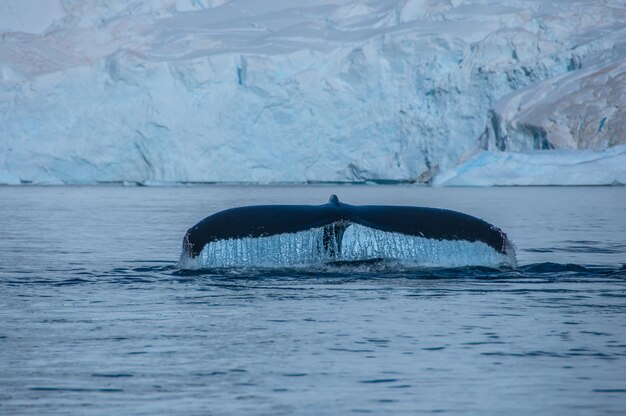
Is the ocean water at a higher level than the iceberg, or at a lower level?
lower

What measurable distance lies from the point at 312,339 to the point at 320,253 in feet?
12.9

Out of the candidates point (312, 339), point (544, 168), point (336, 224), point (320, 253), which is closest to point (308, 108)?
point (544, 168)

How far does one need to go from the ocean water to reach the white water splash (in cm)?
16

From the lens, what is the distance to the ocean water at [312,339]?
450 centimetres

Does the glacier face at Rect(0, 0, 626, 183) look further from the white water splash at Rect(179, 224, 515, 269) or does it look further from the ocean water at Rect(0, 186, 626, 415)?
the white water splash at Rect(179, 224, 515, 269)

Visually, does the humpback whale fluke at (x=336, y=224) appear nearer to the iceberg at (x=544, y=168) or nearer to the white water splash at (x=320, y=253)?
the white water splash at (x=320, y=253)

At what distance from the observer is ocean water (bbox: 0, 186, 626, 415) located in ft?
14.8

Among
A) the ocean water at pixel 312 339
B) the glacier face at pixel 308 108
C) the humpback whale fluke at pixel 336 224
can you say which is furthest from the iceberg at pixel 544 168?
the humpback whale fluke at pixel 336 224

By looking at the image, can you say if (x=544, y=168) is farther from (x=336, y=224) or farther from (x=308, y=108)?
(x=336, y=224)

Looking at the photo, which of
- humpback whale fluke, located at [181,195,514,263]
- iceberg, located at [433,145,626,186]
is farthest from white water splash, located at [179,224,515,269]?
iceberg, located at [433,145,626,186]

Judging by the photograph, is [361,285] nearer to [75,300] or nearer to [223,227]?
[223,227]

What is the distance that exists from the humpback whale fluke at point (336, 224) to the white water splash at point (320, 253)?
0.15 m

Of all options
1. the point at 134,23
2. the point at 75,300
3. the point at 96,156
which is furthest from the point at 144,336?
the point at 134,23

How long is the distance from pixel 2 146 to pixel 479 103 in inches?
905
